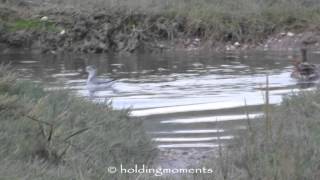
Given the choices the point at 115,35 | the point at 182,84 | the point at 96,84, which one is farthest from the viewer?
the point at 115,35

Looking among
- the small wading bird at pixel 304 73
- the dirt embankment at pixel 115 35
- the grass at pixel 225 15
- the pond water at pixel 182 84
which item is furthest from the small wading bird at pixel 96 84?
the grass at pixel 225 15

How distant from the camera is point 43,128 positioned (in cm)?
834

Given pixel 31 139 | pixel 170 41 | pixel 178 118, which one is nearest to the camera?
pixel 31 139

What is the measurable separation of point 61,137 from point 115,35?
18037mm


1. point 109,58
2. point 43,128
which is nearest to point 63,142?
point 43,128

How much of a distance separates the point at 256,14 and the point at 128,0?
4670 mm

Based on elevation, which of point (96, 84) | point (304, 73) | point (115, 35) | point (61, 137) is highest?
point (61, 137)

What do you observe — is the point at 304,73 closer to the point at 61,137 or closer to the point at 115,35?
the point at 61,137

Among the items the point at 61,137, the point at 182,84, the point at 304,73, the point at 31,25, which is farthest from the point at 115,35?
the point at 61,137

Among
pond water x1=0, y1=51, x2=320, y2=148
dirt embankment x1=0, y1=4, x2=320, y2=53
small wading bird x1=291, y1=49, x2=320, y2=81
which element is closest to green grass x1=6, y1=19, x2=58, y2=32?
dirt embankment x1=0, y1=4, x2=320, y2=53

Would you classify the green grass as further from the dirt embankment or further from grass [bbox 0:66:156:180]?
grass [bbox 0:66:156:180]

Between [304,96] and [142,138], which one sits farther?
[304,96]

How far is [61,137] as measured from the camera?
328 inches

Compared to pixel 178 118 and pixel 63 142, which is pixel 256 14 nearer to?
pixel 178 118
